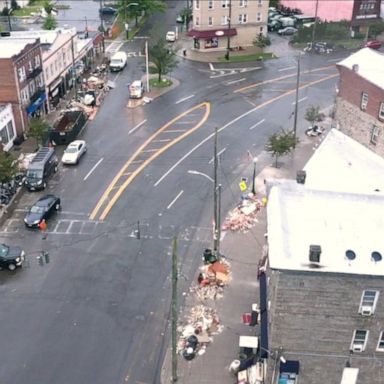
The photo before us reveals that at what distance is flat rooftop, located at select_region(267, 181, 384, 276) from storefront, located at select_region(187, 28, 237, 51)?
2435 inches

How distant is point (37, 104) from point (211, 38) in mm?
34100

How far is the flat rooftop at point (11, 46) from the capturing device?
2342 inches

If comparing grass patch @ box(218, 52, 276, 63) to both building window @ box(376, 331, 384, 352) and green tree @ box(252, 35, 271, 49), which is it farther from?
building window @ box(376, 331, 384, 352)

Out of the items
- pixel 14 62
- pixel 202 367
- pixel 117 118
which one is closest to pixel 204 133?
pixel 117 118

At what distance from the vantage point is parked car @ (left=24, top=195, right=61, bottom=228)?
45.4 meters

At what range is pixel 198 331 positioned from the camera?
35031mm

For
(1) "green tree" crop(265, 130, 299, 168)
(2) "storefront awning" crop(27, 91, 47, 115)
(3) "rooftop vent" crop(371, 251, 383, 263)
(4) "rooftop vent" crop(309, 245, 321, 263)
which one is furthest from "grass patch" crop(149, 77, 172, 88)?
(3) "rooftop vent" crop(371, 251, 383, 263)

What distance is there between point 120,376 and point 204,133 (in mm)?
34202

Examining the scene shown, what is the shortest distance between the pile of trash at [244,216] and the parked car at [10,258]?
15.2 m

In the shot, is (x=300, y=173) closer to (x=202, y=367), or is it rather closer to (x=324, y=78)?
(x=202, y=367)

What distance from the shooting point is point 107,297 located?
38281mm

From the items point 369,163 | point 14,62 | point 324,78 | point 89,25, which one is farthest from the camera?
point 89,25

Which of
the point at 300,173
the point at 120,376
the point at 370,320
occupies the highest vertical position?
the point at 300,173

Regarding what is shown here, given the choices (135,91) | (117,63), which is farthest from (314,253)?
(117,63)
